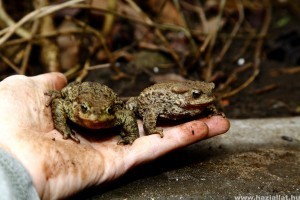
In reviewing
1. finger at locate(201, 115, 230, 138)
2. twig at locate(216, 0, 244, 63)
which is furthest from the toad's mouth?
twig at locate(216, 0, 244, 63)

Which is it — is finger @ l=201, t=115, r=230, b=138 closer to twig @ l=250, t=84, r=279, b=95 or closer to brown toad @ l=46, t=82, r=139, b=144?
brown toad @ l=46, t=82, r=139, b=144

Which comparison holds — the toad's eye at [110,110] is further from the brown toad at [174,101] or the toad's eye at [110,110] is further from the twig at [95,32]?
the twig at [95,32]

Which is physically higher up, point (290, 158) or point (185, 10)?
point (185, 10)

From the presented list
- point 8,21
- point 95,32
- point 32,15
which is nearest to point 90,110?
point 32,15

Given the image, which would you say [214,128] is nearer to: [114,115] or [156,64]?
[114,115]

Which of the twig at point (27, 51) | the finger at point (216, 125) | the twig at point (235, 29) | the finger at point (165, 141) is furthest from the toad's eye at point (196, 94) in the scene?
the twig at point (235, 29)

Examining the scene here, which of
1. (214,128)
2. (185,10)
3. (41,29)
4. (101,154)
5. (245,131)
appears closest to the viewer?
(101,154)

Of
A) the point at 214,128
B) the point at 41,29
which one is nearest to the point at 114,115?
the point at 214,128
